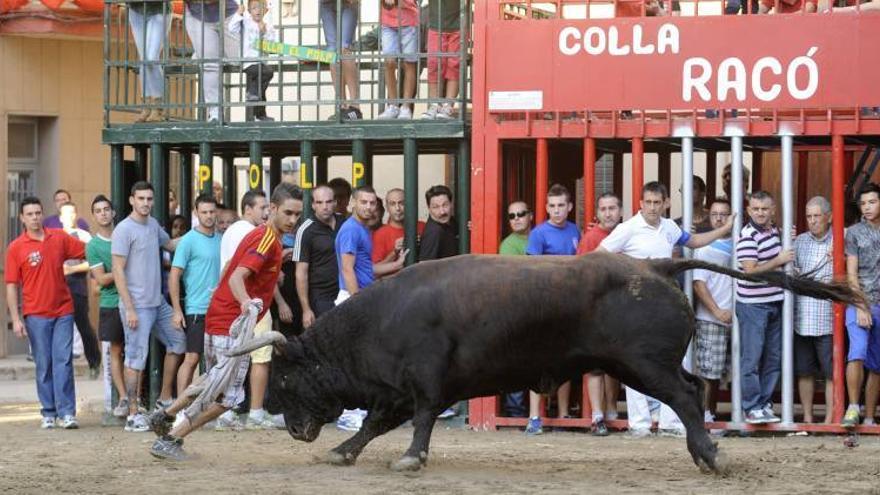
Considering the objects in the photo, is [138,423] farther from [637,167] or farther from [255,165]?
[637,167]

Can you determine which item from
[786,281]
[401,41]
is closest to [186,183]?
[401,41]

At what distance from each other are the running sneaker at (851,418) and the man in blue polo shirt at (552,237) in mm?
2009

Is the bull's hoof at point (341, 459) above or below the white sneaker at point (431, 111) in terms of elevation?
below

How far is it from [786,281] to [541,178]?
3048 millimetres

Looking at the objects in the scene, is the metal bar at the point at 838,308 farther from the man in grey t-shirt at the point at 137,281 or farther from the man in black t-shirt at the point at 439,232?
the man in grey t-shirt at the point at 137,281

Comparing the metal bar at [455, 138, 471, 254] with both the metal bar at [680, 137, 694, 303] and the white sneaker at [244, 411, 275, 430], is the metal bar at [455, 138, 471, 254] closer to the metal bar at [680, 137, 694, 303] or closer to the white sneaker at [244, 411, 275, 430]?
the metal bar at [680, 137, 694, 303]

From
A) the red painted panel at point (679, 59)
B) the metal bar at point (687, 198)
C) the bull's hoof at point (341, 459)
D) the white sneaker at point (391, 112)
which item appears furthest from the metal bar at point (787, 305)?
the bull's hoof at point (341, 459)

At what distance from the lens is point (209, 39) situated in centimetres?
1541

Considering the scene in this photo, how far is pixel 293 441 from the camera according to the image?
13250 millimetres

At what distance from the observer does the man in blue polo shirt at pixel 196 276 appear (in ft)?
46.3

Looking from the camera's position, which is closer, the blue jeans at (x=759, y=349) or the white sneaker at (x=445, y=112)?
the blue jeans at (x=759, y=349)

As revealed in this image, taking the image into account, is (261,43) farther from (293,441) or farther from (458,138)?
(293,441)

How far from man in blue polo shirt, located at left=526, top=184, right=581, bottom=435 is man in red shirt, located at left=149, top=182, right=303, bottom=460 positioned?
6.06ft

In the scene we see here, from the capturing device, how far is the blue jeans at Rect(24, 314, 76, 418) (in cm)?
1427
